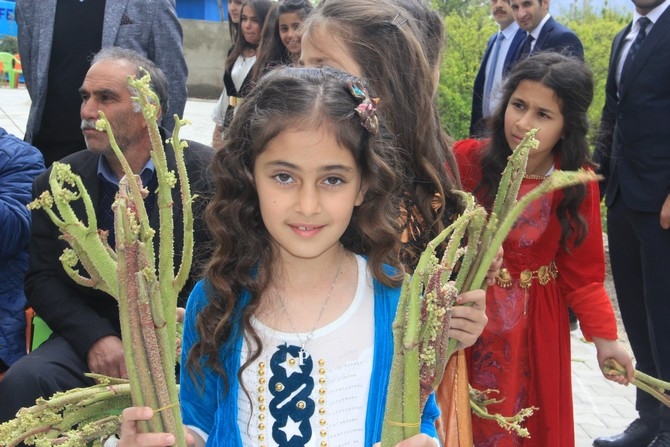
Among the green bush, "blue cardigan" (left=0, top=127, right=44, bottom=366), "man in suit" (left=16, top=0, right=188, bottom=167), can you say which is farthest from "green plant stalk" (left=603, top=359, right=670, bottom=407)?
the green bush

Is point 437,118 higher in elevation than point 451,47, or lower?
lower

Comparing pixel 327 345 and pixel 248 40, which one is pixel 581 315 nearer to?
pixel 327 345

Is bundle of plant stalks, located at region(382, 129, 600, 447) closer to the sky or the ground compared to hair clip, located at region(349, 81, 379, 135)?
closer to the ground

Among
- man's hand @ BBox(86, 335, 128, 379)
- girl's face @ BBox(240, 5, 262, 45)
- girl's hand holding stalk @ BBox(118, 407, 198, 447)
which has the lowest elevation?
man's hand @ BBox(86, 335, 128, 379)

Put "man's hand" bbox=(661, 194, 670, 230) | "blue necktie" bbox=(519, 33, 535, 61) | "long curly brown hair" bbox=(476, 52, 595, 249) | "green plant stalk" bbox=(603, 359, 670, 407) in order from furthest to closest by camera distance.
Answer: "blue necktie" bbox=(519, 33, 535, 61), "man's hand" bbox=(661, 194, 670, 230), "long curly brown hair" bbox=(476, 52, 595, 249), "green plant stalk" bbox=(603, 359, 670, 407)

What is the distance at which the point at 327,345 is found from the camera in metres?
1.76

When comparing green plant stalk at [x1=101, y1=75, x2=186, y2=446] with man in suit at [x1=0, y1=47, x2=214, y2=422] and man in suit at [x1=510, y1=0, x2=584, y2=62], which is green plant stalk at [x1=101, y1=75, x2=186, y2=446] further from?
man in suit at [x1=510, y1=0, x2=584, y2=62]

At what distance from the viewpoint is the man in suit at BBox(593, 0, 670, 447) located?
388 centimetres

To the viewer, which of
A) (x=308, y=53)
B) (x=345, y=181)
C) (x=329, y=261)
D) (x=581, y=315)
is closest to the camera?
(x=345, y=181)

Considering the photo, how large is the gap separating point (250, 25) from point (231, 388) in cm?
426

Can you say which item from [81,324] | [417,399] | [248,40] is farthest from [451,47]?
[417,399]

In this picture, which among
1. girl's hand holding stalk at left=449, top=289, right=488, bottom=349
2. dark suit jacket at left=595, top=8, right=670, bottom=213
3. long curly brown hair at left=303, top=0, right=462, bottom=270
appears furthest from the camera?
dark suit jacket at left=595, top=8, right=670, bottom=213

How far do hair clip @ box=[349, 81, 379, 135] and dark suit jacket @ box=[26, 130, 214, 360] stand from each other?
3.10ft

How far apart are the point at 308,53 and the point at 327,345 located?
0.87 m
